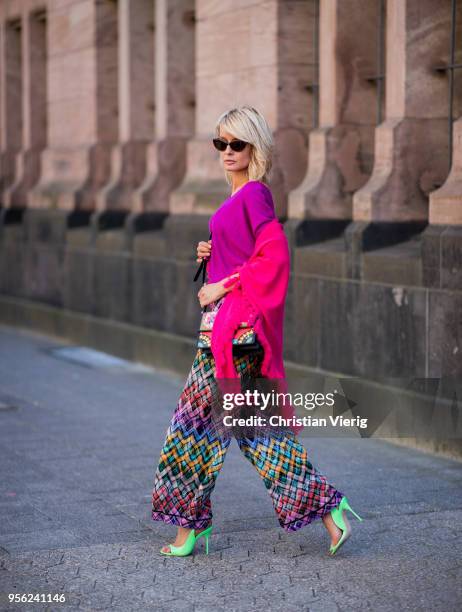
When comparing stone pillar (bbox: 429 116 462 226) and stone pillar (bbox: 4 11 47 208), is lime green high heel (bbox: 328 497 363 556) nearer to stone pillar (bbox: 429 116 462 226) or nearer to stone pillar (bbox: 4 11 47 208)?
stone pillar (bbox: 429 116 462 226)

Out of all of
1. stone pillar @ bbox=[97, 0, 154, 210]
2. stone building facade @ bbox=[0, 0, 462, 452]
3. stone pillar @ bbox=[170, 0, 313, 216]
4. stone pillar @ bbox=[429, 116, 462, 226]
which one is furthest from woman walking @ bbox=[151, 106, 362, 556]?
stone pillar @ bbox=[97, 0, 154, 210]

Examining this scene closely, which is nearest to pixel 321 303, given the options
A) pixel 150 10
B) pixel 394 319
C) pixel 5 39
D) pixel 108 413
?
pixel 394 319

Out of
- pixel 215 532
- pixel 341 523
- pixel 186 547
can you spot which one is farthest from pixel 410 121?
pixel 186 547

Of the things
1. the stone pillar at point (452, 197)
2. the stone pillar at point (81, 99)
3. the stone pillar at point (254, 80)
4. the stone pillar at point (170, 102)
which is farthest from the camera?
the stone pillar at point (81, 99)

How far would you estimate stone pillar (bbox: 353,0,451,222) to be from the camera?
952 cm

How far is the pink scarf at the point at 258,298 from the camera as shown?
5773 mm

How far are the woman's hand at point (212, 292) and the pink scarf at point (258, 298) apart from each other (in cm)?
Result: 3

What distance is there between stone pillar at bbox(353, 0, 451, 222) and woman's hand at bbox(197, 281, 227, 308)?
401 centimetres

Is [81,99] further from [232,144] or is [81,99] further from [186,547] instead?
[186,547]

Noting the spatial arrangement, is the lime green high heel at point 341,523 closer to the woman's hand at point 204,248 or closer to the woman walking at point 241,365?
the woman walking at point 241,365

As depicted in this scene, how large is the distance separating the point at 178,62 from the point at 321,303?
464cm

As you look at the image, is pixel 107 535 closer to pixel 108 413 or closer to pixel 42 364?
pixel 108 413

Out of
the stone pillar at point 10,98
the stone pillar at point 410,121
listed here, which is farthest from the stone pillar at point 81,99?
the stone pillar at point 410,121

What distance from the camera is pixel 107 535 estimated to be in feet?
21.3
